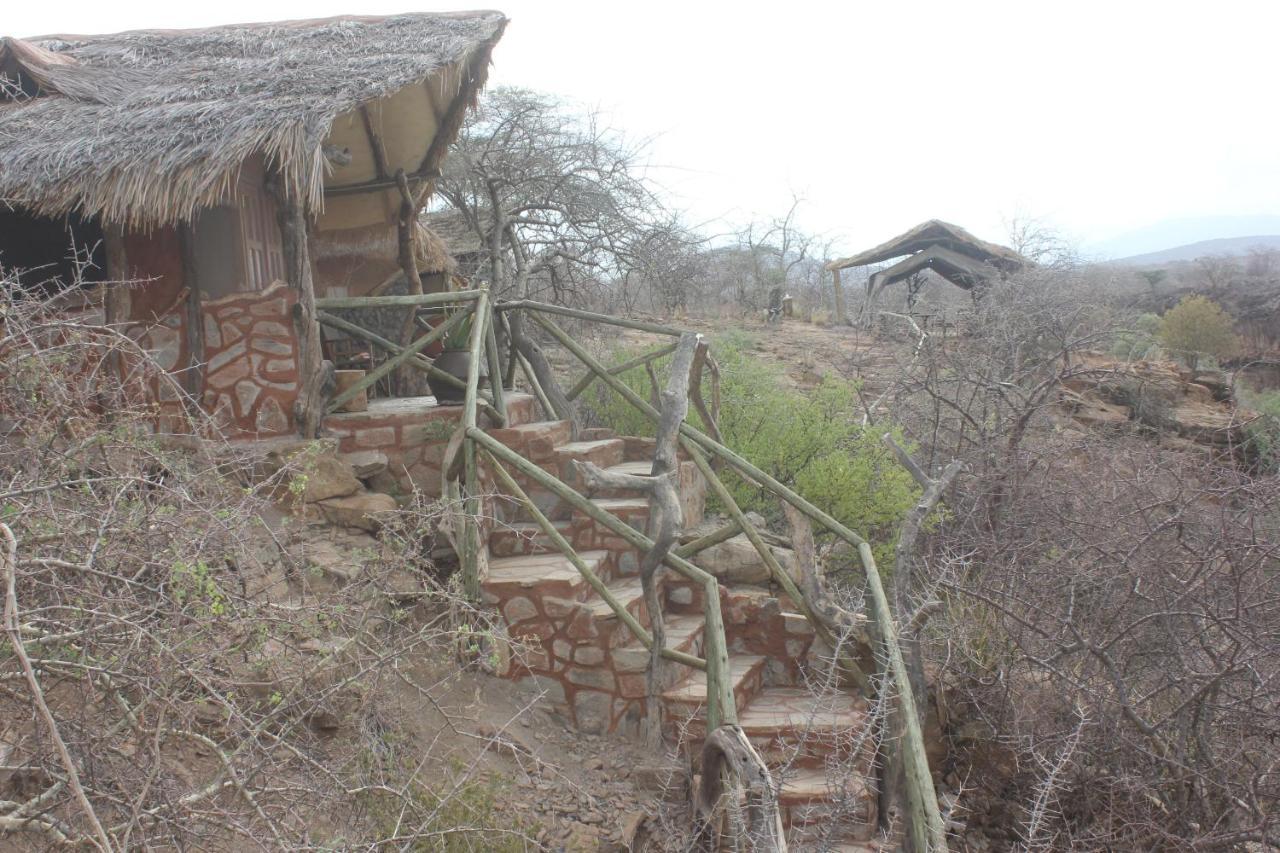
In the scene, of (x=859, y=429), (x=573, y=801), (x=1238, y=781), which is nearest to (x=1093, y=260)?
(x=859, y=429)

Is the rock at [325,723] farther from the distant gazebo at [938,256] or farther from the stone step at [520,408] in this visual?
the distant gazebo at [938,256]

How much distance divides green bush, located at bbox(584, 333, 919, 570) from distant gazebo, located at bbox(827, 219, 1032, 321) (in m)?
9.32

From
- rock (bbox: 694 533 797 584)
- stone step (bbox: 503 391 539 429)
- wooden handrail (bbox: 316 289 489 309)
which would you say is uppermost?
wooden handrail (bbox: 316 289 489 309)

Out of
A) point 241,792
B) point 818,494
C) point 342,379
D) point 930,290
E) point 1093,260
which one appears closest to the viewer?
point 241,792

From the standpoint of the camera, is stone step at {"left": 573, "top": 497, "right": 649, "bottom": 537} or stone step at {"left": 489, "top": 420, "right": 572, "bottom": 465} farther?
stone step at {"left": 489, "top": 420, "right": 572, "bottom": 465}

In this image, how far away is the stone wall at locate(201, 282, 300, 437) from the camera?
5.89 meters

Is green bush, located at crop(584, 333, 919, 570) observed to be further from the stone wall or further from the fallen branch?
the fallen branch

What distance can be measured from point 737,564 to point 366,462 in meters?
2.24

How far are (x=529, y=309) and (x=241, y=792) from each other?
412 centimetres

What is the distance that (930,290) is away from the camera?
23844 mm

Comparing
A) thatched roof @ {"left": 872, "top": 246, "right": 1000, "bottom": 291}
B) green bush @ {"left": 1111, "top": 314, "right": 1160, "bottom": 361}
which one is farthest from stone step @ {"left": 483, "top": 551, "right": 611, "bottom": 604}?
thatched roof @ {"left": 872, "top": 246, "right": 1000, "bottom": 291}

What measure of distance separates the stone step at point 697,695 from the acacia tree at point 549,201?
18.3ft

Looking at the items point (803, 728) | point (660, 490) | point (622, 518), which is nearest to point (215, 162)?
point (622, 518)

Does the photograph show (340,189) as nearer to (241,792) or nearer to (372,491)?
(372,491)
